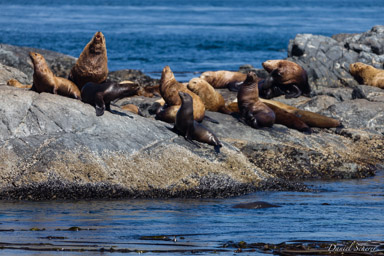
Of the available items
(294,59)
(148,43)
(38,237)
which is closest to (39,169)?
(38,237)

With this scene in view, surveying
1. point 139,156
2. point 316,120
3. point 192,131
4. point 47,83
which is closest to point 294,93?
point 316,120

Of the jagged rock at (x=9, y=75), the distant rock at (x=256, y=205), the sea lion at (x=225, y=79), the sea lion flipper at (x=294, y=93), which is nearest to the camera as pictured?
the distant rock at (x=256, y=205)

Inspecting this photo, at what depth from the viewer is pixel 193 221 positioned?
8.71 m

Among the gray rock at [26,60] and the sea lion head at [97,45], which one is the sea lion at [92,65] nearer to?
the sea lion head at [97,45]

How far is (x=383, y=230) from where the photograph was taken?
316 inches

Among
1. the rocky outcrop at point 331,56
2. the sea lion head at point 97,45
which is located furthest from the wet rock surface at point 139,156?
the rocky outcrop at point 331,56

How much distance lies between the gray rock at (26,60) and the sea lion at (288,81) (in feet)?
20.4

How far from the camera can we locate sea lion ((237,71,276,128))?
550 inches

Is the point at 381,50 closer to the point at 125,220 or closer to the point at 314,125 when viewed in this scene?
the point at 314,125

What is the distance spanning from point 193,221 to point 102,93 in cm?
355

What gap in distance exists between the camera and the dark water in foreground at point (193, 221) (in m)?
7.44

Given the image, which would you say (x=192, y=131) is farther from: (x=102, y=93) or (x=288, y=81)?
(x=288, y=81)

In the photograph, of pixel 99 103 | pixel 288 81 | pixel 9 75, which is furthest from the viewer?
pixel 288 81

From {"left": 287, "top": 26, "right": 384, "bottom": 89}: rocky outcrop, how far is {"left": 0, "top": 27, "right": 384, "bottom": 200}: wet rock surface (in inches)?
246
